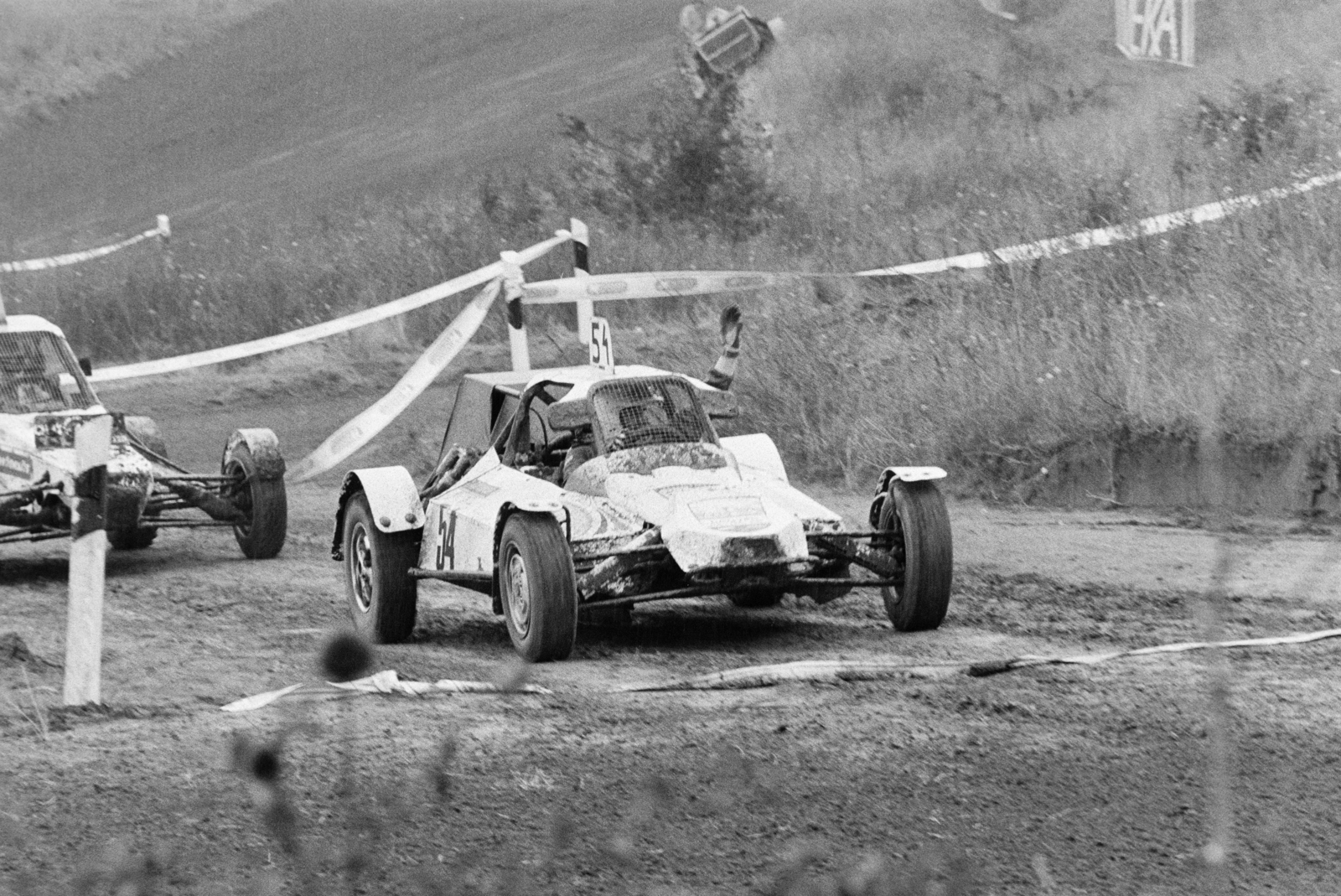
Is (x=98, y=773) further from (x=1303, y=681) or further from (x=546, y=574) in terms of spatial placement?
(x=1303, y=681)

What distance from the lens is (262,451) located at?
40.9 feet

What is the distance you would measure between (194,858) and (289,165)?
3035cm

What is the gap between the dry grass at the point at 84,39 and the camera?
41656 millimetres

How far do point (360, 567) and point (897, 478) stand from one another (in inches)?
111

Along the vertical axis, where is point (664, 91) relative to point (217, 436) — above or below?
above

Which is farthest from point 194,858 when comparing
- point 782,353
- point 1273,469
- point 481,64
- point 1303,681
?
point 481,64

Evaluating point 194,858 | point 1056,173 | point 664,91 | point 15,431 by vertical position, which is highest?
Result: point 664,91

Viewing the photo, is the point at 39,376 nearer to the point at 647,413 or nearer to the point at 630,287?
the point at 630,287

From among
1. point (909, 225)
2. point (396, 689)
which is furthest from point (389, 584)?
point (909, 225)

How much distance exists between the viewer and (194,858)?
4.71 meters

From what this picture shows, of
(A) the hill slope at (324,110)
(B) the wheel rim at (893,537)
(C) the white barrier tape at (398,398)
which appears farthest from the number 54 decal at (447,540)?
(A) the hill slope at (324,110)

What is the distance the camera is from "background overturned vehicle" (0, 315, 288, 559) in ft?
37.3

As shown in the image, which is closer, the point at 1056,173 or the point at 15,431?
the point at 15,431

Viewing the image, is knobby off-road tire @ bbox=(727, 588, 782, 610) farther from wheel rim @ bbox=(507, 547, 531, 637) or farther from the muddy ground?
wheel rim @ bbox=(507, 547, 531, 637)
